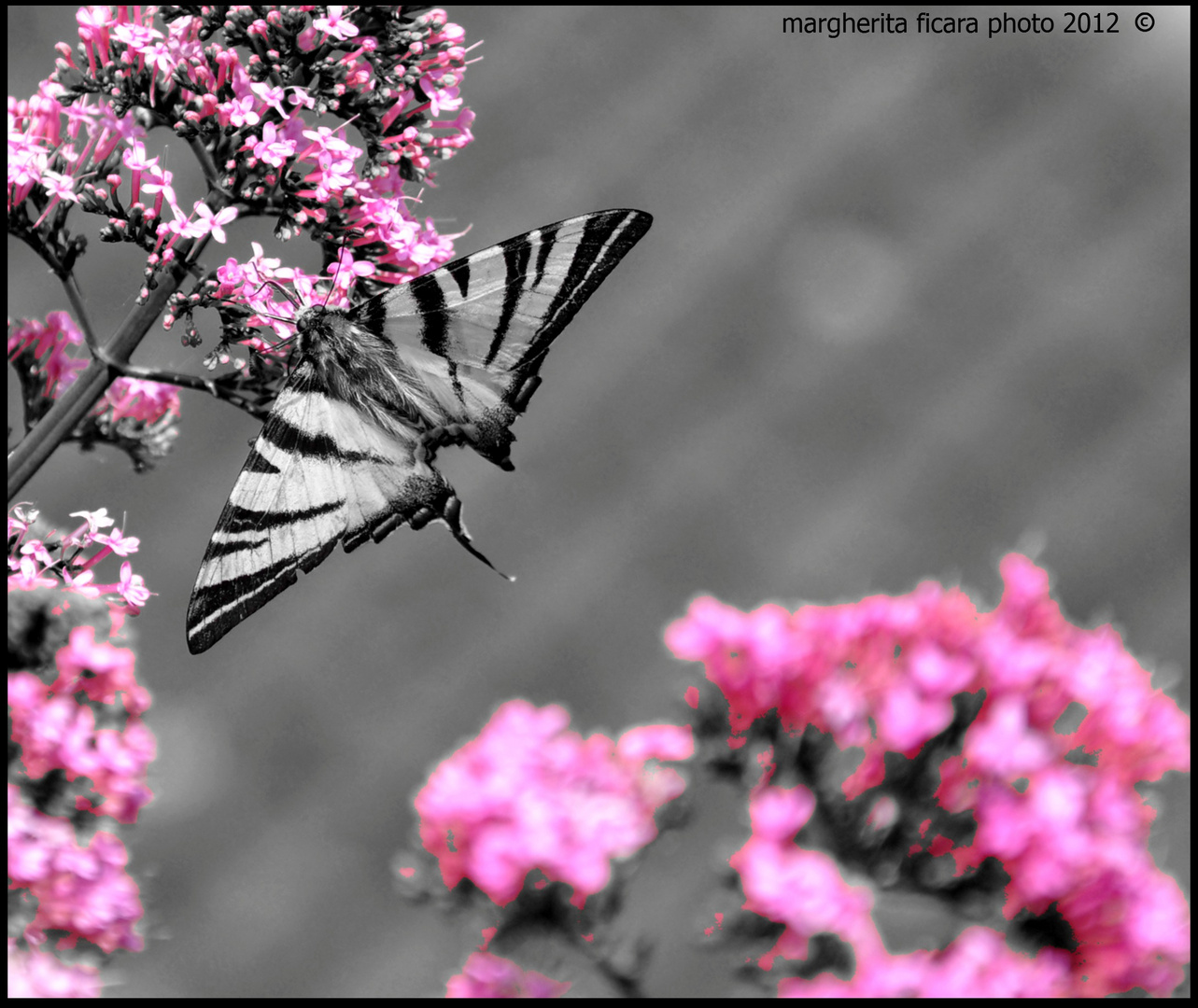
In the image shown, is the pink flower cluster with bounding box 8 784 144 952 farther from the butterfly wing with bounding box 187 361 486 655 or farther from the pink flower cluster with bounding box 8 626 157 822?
the butterfly wing with bounding box 187 361 486 655

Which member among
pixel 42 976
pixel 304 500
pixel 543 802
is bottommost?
pixel 42 976

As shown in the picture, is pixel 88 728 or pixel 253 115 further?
pixel 88 728

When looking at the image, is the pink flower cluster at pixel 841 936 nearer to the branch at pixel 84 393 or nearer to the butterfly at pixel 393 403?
the butterfly at pixel 393 403

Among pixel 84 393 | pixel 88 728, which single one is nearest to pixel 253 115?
pixel 84 393

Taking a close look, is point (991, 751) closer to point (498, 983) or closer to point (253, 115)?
point (498, 983)

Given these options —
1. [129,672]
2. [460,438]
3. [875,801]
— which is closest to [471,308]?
[460,438]

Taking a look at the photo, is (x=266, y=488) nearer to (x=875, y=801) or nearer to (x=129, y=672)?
(x=129, y=672)

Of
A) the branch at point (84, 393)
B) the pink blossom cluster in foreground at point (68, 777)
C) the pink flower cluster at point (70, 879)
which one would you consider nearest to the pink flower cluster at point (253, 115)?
the branch at point (84, 393)
